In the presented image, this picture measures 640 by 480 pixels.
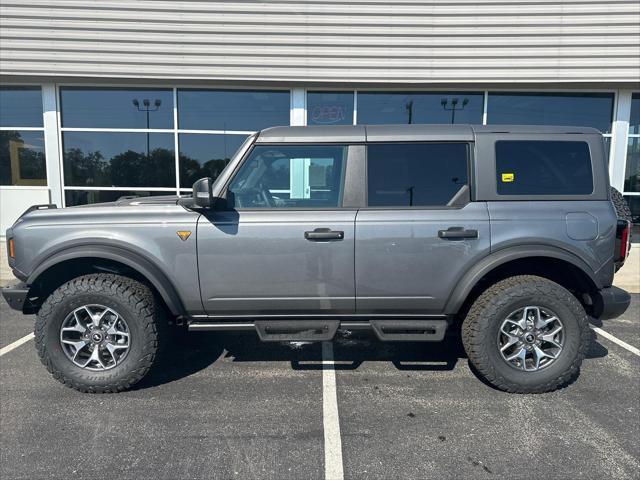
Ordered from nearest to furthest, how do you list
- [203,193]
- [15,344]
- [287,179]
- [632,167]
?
[203,193], [287,179], [15,344], [632,167]

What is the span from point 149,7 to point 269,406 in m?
7.53

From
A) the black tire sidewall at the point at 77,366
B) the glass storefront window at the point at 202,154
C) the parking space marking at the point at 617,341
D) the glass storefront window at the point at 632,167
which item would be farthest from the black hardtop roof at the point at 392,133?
the glass storefront window at the point at 632,167

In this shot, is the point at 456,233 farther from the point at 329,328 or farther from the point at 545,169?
Answer: the point at 329,328

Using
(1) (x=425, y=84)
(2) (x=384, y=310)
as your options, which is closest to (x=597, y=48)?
(1) (x=425, y=84)

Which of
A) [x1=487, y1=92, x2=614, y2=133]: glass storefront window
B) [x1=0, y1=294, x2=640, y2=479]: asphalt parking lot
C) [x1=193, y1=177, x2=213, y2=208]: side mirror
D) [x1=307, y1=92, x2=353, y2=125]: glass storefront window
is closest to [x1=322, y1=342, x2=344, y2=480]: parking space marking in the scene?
[x1=0, y1=294, x2=640, y2=479]: asphalt parking lot

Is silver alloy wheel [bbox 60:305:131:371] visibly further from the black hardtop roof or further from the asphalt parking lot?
the black hardtop roof

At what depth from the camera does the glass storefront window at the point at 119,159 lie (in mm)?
8539

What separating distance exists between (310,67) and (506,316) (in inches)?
241

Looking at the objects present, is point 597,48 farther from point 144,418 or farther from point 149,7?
point 144,418

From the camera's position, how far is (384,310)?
136 inches

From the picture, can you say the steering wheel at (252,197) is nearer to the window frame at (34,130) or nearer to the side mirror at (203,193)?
the side mirror at (203,193)

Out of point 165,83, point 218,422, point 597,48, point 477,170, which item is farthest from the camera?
point 165,83

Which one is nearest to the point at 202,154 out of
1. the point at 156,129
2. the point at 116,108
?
the point at 156,129

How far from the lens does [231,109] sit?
8.47m
